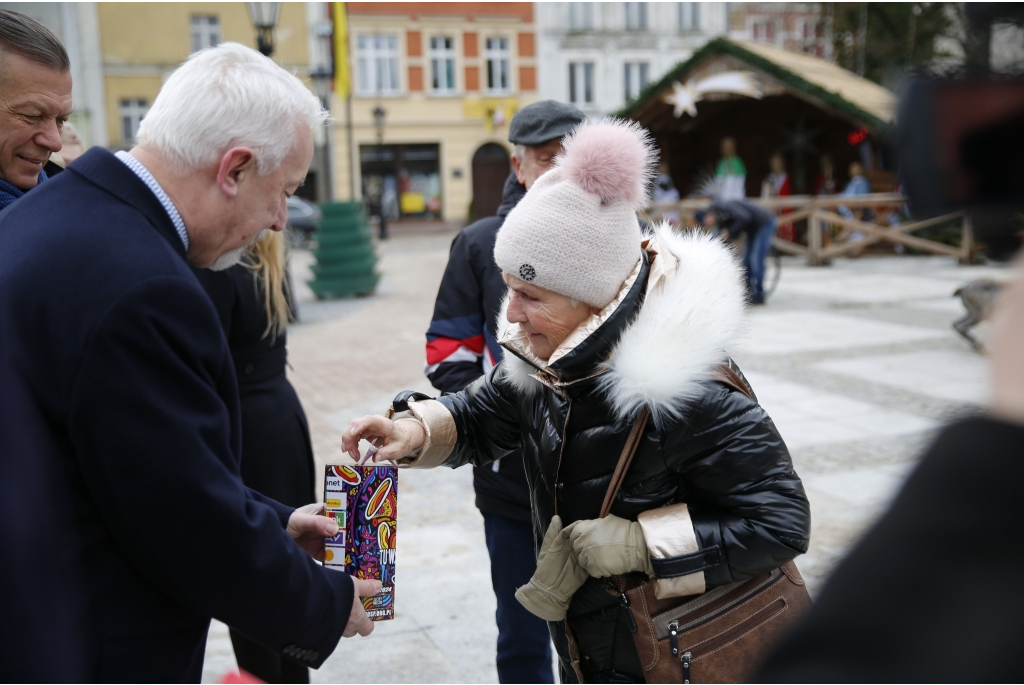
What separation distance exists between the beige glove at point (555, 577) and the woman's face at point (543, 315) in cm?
43

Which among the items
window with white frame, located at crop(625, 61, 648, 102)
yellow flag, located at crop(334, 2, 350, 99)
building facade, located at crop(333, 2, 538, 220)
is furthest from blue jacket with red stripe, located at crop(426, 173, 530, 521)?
window with white frame, located at crop(625, 61, 648, 102)

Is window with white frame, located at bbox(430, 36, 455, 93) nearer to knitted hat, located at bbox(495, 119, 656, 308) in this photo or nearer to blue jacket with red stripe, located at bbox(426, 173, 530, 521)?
blue jacket with red stripe, located at bbox(426, 173, 530, 521)

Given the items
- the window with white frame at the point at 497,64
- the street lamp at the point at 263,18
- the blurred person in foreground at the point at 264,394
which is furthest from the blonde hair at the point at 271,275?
the window with white frame at the point at 497,64

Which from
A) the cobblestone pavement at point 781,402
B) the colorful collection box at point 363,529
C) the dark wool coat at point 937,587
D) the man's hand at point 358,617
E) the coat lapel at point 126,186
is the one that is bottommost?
the cobblestone pavement at point 781,402

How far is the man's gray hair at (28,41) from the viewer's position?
8.28 ft

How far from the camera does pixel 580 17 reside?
38156mm

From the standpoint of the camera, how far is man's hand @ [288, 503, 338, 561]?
2.03 metres

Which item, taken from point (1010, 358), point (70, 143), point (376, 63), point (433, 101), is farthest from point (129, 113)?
point (1010, 358)

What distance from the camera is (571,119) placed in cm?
306

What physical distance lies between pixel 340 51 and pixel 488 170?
28175mm

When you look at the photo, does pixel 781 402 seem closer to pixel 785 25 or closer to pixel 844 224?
pixel 844 224

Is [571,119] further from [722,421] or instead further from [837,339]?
[837,339]

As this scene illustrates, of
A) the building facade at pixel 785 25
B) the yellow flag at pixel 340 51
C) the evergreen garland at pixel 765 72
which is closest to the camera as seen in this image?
the yellow flag at pixel 340 51

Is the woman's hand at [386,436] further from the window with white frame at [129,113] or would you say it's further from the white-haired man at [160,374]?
the window with white frame at [129,113]
